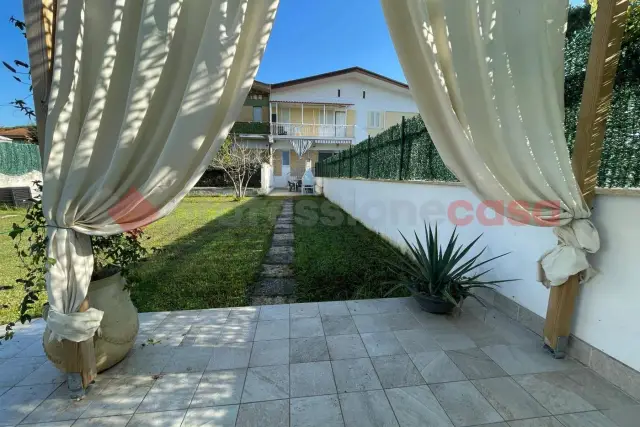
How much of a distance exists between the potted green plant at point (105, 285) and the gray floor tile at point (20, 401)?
0.71 feet

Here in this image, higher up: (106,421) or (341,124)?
(341,124)

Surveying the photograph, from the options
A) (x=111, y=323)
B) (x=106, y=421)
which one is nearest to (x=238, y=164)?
(x=111, y=323)

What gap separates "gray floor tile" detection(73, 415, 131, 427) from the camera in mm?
1401

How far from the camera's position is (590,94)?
5.45 feet

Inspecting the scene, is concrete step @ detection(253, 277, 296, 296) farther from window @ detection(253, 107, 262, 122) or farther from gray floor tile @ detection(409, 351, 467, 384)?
window @ detection(253, 107, 262, 122)

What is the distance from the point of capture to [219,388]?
5.41ft

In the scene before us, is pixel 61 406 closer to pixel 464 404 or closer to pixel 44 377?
pixel 44 377

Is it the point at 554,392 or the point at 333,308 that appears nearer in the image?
the point at 554,392

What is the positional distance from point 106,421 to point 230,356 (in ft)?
2.38

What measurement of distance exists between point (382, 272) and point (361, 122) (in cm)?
1728

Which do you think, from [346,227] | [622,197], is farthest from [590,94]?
[346,227]

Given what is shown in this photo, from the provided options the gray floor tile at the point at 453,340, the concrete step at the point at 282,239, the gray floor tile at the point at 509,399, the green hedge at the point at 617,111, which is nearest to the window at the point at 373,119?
the concrete step at the point at 282,239

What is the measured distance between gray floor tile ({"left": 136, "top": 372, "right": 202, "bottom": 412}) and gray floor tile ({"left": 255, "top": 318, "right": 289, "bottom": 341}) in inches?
21.9

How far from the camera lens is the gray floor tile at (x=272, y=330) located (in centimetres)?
219
